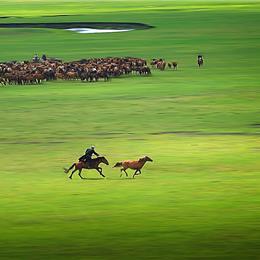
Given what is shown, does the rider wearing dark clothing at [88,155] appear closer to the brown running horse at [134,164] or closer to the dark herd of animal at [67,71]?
the brown running horse at [134,164]

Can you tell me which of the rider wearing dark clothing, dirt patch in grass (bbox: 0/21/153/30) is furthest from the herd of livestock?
Result: dirt patch in grass (bbox: 0/21/153/30)

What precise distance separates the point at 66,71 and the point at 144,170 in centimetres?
2897

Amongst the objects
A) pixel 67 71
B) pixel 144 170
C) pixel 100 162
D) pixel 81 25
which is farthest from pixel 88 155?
pixel 81 25

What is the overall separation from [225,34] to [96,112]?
1926 inches

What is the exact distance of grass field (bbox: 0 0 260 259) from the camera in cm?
2008

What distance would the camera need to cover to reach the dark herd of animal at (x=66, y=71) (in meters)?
55.7

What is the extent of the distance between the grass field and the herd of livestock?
2.42ft

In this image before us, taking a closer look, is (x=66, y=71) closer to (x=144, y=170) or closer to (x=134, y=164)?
(x=144, y=170)

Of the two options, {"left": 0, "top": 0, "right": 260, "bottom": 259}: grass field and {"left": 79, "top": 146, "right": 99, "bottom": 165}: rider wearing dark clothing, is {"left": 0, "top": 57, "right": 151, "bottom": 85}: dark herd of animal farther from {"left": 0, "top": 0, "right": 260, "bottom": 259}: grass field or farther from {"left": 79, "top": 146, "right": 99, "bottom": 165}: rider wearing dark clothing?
{"left": 79, "top": 146, "right": 99, "bottom": 165}: rider wearing dark clothing

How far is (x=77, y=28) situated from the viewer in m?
103

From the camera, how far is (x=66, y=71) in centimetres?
5697

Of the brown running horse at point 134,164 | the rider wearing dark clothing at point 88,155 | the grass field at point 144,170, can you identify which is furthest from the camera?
the brown running horse at point 134,164

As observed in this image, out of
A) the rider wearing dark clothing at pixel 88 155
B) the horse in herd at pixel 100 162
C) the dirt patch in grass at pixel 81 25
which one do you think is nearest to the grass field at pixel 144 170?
the horse in herd at pixel 100 162

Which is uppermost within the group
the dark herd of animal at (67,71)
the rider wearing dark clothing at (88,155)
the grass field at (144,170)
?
the rider wearing dark clothing at (88,155)
